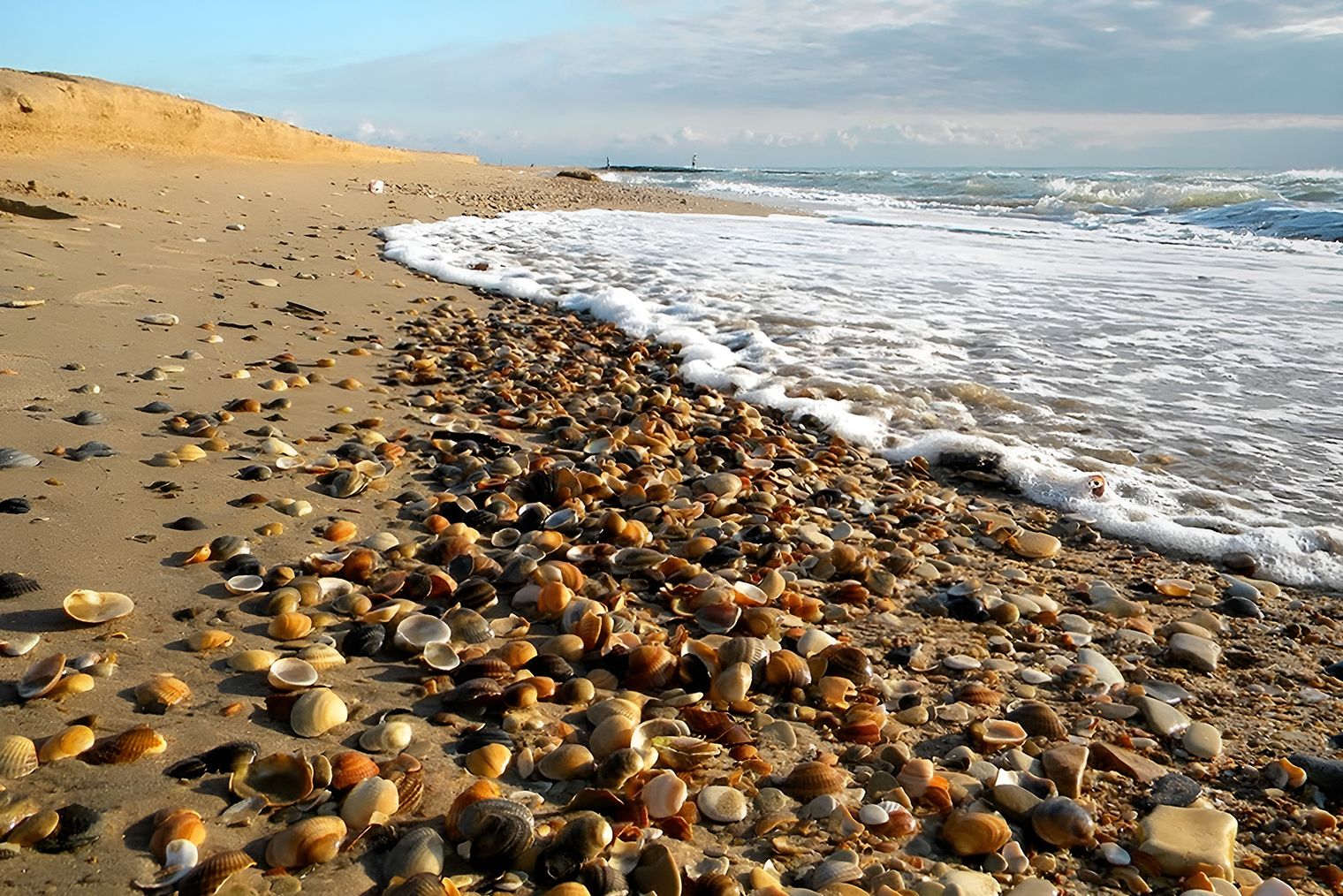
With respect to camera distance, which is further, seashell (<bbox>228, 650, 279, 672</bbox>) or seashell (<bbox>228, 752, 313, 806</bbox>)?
seashell (<bbox>228, 650, 279, 672</bbox>)

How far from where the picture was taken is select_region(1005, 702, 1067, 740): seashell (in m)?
1.80

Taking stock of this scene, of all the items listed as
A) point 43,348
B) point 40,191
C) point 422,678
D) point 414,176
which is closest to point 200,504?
point 422,678

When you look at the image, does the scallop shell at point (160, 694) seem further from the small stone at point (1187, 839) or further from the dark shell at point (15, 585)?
the small stone at point (1187, 839)

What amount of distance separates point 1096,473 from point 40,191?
380 inches

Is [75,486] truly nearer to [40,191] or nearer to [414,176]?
[40,191]

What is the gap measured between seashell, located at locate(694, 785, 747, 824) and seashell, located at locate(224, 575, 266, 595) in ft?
3.97

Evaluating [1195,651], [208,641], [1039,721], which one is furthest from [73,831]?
[1195,651]

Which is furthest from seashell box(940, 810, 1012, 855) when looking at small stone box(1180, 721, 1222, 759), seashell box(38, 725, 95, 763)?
seashell box(38, 725, 95, 763)

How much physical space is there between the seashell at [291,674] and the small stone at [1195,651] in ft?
6.88

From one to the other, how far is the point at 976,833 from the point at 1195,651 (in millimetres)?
1083

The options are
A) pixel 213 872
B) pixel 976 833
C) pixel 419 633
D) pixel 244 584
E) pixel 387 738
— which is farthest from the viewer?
pixel 244 584

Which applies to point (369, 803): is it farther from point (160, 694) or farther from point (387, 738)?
point (160, 694)

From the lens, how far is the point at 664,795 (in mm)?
1483

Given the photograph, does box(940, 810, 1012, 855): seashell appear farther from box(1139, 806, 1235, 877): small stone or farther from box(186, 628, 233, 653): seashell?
box(186, 628, 233, 653): seashell
